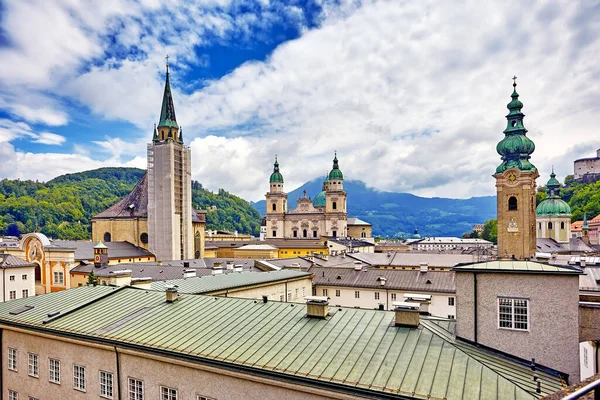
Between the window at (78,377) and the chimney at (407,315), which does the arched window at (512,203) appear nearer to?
the chimney at (407,315)

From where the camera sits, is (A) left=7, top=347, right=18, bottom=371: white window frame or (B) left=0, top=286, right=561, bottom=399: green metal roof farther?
(A) left=7, top=347, right=18, bottom=371: white window frame

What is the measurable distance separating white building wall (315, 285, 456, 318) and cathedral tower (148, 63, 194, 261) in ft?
150

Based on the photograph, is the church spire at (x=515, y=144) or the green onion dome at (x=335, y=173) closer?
the church spire at (x=515, y=144)

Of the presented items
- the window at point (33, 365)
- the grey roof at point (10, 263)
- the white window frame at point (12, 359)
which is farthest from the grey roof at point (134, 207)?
the window at point (33, 365)

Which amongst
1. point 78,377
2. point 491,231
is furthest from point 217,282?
point 491,231

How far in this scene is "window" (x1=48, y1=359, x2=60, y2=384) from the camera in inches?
685

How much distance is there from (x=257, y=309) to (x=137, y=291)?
305 inches

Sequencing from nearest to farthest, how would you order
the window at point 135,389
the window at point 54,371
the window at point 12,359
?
the window at point 135,389, the window at point 54,371, the window at point 12,359

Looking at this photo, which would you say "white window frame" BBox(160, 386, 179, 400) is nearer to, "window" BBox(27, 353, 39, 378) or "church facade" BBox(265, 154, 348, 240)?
"window" BBox(27, 353, 39, 378)

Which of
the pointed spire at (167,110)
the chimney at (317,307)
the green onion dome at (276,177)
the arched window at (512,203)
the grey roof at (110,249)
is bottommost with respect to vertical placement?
the grey roof at (110,249)

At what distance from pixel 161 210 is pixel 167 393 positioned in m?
70.3

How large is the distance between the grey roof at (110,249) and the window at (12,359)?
47.0 m

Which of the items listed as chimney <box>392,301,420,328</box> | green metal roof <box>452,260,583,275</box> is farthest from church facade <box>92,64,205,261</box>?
green metal roof <box>452,260,583,275</box>

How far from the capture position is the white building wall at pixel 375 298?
39.0 m
